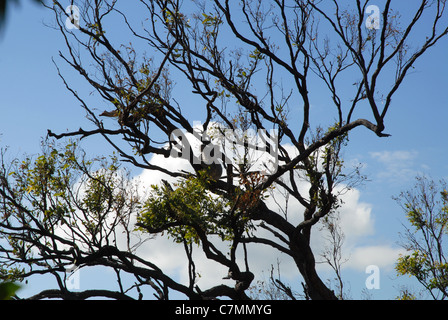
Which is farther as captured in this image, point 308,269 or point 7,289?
point 308,269

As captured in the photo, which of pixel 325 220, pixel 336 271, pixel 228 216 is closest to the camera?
pixel 228 216

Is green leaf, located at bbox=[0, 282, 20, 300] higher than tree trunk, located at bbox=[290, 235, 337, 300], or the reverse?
tree trunk, located at bbox=[290, 235, 337, 300]

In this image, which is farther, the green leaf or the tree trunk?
the tree trunk

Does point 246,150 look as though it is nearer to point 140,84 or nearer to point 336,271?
point 140,84

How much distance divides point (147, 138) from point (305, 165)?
434 cm

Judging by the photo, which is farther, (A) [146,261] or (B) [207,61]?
(B) [207,61]

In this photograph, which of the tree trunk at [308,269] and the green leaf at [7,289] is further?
the tree trunk at [308,269]

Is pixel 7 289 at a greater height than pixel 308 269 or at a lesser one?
lesser

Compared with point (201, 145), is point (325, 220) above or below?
below

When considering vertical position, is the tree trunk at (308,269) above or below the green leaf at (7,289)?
above

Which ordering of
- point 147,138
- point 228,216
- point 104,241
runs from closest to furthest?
point 228,216
point 104,241
point 147,138
